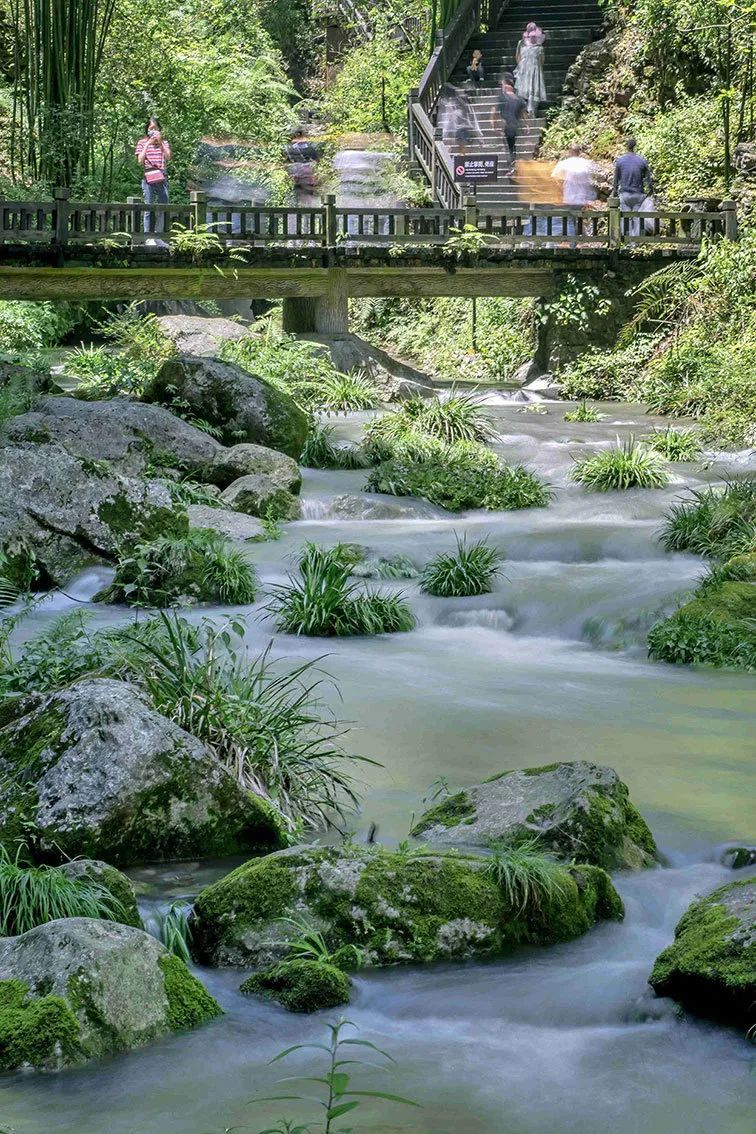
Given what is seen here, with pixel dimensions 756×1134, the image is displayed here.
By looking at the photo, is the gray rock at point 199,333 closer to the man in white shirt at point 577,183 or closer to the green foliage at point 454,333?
the green foliage at point 454,333

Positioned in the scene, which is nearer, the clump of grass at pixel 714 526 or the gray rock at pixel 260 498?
the clump of grass at pixel 714 526

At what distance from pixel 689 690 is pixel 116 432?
7256 millimetres

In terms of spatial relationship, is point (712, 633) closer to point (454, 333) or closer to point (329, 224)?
point (329, 224)

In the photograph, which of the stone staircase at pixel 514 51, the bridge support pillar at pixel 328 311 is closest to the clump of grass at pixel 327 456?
the bridge support pillar at pixel 328 311

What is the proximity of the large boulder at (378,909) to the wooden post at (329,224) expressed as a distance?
17.9 m

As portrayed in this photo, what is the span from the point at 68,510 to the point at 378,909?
22.6ft

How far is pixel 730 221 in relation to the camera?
76.9ft

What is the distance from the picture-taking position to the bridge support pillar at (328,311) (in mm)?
22609

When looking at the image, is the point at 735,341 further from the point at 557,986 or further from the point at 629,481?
the point at 557,986

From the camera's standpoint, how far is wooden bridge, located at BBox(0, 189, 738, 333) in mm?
20328

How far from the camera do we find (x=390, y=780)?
6.77m

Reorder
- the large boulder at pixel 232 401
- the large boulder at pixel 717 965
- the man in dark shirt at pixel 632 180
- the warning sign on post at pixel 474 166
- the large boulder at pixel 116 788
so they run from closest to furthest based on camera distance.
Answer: the large boulder at pixel 717 965
the large boulder at pixel 116 788
the large boulder at pixel 232 401
the man in dark shirt at pixel 632 180
the warning sign on post at pixel 474 166

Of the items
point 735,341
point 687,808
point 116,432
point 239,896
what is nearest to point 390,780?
point 687,808

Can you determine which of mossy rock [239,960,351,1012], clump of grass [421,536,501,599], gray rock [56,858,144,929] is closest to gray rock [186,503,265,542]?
clump of grass [421,536,501,599]
